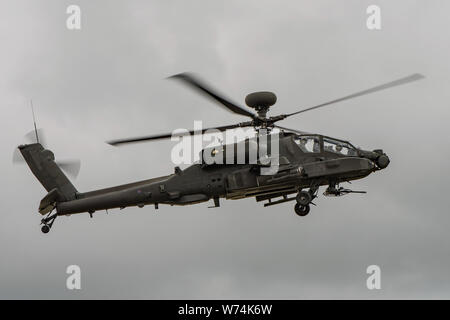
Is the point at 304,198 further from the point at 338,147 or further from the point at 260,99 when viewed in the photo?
the point at 260,99

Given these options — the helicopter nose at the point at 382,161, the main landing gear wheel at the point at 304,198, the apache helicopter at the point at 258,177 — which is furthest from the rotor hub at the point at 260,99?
the helicopter nose at the point at 382,161

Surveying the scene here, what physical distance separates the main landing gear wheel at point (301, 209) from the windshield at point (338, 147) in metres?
2.59

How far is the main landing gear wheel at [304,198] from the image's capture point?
24250mm

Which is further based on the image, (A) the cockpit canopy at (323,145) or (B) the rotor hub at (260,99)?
(A) the cockpit canopy at (323,145)

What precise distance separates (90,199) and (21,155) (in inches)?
211

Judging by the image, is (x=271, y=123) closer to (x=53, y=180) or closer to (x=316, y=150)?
(x=316, y=150)

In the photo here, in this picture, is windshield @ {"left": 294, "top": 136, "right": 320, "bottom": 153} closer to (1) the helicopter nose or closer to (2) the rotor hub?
(1) the helicopter nose

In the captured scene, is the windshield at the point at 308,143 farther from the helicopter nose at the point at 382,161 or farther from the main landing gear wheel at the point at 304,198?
the helicopter nose at the point at 382,161

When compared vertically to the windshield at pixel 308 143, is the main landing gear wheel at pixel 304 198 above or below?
below

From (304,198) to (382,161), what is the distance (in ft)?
11.8

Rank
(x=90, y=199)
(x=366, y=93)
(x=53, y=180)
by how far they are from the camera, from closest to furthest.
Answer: (x=366, y=93) < (x=90, y=199) < (x=53, y=180)

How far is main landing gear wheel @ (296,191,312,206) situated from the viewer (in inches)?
955

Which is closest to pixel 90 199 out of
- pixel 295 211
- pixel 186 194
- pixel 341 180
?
pixel 186 194

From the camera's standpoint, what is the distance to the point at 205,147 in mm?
25250
